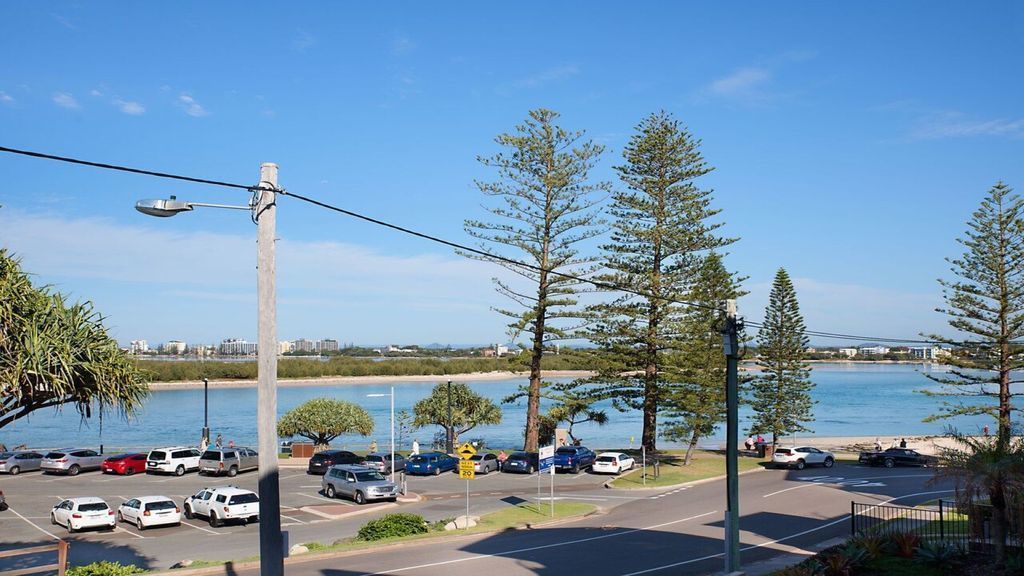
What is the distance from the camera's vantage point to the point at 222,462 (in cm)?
4131

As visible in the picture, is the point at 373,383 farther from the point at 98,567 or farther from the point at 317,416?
the point at 98,567

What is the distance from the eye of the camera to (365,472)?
33.7 metres

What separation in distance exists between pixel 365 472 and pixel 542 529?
36.2 ft

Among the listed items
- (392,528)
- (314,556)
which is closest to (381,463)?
(392,528)

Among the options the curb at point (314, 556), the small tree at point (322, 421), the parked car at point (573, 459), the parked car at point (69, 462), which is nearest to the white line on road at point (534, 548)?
the curb at point (314, 556)

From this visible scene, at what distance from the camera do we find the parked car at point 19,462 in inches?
1730

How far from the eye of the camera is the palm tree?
46.3ft

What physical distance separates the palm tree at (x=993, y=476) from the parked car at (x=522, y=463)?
28316mm

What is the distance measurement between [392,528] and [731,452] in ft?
31.3

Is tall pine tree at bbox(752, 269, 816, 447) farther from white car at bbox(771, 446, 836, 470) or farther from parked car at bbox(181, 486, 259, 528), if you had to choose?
parked car at bbox(181, 486, 259, 528)

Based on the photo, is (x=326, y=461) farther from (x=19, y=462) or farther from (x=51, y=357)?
(x=51, y=357)

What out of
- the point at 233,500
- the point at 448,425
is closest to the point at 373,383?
the point at 448,425

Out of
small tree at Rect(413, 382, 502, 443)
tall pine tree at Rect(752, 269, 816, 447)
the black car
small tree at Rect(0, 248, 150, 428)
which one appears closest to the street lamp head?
small tree at Rect(0, 248, 150, 428)

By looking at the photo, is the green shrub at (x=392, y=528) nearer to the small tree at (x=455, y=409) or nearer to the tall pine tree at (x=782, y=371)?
the tall pine tree at (x=782, y=371)
